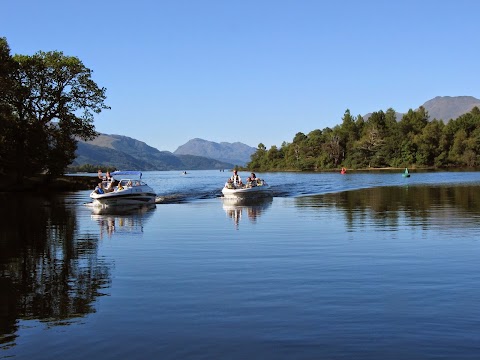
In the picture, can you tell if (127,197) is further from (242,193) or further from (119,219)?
(242,193)

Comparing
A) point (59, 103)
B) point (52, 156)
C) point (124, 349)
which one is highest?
point (59, 103)

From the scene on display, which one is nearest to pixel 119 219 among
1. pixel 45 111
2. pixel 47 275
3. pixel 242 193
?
pixel 242 193

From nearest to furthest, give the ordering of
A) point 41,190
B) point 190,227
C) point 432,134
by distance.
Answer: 1. point 190,227
2. point 41,190
3. point 432,134

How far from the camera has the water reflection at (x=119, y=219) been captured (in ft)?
90.1

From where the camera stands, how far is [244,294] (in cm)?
1271

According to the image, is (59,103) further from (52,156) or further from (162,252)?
(162,252)

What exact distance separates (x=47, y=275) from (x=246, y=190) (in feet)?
119

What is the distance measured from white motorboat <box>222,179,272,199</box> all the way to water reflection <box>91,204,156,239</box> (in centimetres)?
821

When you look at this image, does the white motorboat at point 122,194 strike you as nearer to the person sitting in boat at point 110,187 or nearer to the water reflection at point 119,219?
the person sitting in boat at point 110,187

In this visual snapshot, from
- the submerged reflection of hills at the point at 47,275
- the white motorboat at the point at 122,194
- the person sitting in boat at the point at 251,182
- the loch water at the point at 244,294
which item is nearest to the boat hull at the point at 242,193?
the person sitting in boat at the point at 251,182

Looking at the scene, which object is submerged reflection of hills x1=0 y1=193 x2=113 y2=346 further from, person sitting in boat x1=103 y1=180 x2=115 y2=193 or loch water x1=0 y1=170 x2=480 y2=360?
person sitting in boat x1=103 y1=180 x2=115 y2=193

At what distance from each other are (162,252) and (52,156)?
58.6 m

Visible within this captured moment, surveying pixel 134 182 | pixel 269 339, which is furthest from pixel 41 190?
pixel 269 339

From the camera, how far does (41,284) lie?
14.1 m
